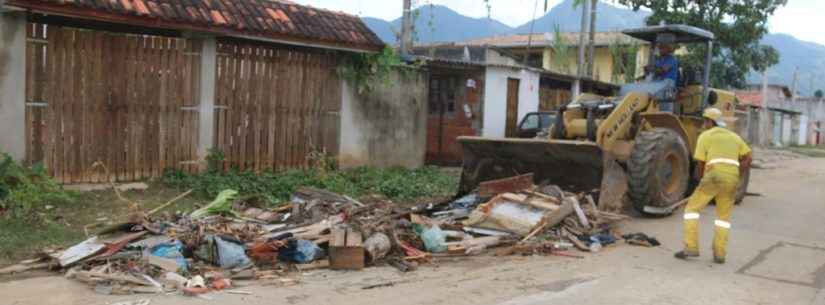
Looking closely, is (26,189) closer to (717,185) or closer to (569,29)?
(717,185)

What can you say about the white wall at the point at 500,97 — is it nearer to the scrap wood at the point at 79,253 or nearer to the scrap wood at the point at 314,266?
the scrap wood at the point at 314,266

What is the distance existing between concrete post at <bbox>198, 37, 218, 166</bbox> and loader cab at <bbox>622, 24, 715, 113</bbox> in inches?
254

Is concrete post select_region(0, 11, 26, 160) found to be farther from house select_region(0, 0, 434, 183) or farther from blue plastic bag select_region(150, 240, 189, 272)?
blue plastic bag select_region(150, 240, 189, 272)

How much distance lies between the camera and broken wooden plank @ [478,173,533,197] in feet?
32.3

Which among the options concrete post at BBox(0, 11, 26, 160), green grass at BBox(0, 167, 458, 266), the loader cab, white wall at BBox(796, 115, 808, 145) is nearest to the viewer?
green grass at BBox(0, 167, 458, 266)

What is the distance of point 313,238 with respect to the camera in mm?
7672

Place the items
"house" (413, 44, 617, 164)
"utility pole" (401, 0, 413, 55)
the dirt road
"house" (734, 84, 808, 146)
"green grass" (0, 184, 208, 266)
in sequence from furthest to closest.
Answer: "house" (734, 84, 808, 146), "house" (413, 44, 617, 164), "utility pole" (401, 0, 413, 55), "green grass" (0, 184, 208, 266), the dirt road

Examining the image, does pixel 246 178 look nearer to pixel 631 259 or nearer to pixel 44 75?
pixel 44 75

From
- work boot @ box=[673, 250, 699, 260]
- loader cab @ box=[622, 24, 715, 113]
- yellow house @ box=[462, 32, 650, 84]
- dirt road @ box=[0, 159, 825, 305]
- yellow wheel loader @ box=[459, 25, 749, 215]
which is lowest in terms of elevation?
dirt road @ box=[0, 159, 825, 305]

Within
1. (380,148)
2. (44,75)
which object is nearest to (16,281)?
(44,75)

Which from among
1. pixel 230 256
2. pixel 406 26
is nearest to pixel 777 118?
pixel 406 26

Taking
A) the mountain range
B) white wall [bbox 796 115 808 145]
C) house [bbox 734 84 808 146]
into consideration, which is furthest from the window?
white wall [bbox 796 115 808 145]

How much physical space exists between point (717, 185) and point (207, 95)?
7.50 meters

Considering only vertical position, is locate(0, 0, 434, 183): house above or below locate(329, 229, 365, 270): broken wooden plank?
above
